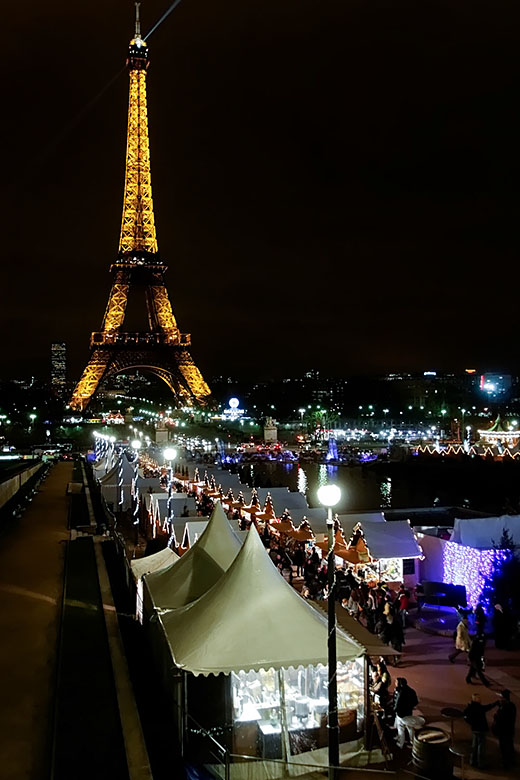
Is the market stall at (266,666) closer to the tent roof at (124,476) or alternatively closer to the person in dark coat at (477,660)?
the person in dark coat at (477,660)

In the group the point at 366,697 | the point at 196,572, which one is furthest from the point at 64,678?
the point at 366,697

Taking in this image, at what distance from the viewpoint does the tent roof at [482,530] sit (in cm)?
1445

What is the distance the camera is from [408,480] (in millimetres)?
66625

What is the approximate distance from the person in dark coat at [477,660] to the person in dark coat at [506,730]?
2.22 metres

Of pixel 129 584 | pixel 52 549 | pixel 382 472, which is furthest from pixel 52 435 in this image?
pixel 129 584

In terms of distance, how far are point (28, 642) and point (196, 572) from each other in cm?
299

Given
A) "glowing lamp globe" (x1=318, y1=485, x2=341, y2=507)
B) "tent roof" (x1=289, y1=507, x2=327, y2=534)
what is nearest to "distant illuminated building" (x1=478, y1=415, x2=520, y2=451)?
"tent roof" (x1=289, y1=507, x2=327, y2=534)

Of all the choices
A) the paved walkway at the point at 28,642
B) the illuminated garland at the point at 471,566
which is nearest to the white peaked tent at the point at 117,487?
the paved walkway at the point at 28,642

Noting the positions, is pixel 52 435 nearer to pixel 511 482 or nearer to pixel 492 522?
pixel 511 482

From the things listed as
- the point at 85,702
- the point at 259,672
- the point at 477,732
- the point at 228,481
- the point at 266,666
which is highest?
the point at 228,481

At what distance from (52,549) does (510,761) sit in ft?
44.1

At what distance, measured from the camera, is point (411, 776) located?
277 inches

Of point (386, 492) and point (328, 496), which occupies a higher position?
point (328, 496)

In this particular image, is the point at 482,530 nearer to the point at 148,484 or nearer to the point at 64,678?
the point at 64,678
